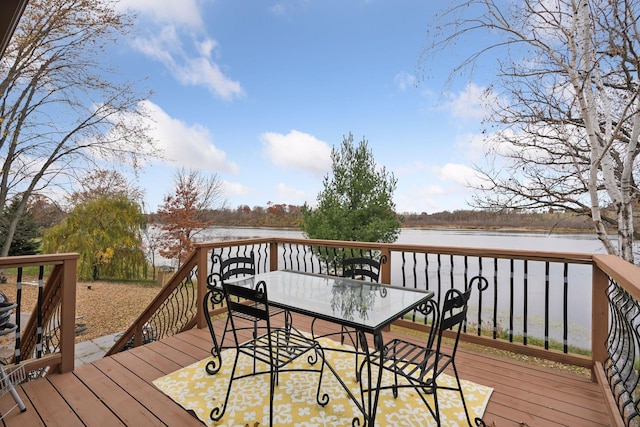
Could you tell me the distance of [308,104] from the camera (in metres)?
8.35

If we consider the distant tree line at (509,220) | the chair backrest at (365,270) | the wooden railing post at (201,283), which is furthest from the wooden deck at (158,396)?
the distant tree line at (509,220)

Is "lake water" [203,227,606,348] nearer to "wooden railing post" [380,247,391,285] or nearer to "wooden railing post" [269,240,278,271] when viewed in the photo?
"wooden railing post" [269,240,278,271]

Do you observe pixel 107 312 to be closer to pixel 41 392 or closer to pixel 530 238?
pixel 41 392

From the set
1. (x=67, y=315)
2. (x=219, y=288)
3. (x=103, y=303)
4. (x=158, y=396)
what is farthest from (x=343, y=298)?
(x=103, y=303)

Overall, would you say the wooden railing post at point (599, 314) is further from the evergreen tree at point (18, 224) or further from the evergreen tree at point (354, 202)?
the evergreen tree at point (18, 224)

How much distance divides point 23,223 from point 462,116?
11.5m

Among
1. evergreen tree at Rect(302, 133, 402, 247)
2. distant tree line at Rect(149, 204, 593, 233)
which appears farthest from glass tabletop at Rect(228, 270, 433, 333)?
evergreen tree at Rect(302, 133, 402, 247)

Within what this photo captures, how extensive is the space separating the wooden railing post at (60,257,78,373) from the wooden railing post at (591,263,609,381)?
165 inches

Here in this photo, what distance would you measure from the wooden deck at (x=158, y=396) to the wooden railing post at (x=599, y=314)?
9.9 inches

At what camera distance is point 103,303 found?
10977 mm

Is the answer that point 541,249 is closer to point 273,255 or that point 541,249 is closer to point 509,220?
point 273,255

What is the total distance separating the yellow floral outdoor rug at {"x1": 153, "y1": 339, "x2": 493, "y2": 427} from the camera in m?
1.99

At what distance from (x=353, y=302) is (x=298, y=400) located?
2.61 ft

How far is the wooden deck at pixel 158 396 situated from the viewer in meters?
1.97
